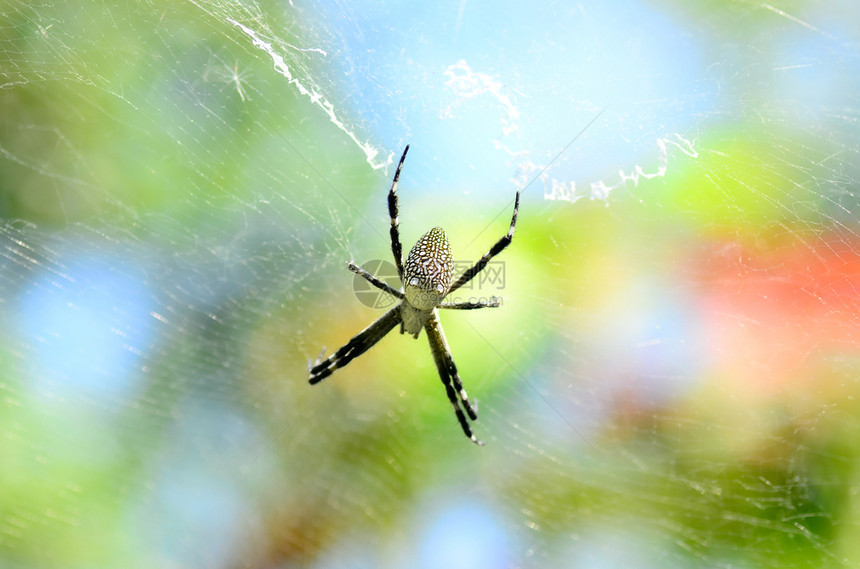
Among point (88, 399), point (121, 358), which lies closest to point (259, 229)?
point (121, 358)

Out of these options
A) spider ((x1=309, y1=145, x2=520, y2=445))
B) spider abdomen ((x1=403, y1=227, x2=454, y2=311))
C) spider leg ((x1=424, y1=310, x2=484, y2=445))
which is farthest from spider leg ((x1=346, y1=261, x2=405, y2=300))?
spider leg ((x1=424, y1=310, x2=484, y2=445))

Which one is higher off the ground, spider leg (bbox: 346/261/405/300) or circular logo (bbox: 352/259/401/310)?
circular logo (bbox: 352/259/401/310)

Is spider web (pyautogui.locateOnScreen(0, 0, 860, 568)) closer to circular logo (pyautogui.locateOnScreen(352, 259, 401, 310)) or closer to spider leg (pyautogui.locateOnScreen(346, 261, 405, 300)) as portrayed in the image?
circular logo (pyautogui.locateOnScreen(352, 259, 401, 310))

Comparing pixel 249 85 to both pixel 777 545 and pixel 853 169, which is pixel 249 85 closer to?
pixel 853 169

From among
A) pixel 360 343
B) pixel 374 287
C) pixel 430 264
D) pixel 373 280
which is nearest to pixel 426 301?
pixel 373 280

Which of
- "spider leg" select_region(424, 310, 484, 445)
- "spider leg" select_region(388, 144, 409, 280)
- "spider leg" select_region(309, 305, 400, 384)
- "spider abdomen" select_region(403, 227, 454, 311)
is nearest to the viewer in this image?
"spider abdomen" select_region(403, 227, 454, 311)

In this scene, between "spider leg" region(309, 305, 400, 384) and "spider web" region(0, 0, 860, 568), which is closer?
"spider web" region(0, 0, 860, 568)

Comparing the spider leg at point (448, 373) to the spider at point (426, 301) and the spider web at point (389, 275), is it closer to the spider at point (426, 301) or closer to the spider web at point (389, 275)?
the spider at point (426, 301)

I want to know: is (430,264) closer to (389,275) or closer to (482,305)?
(482,305)
